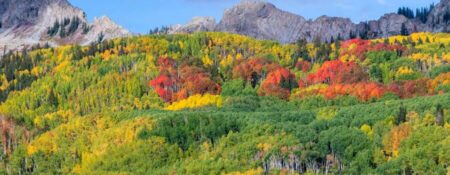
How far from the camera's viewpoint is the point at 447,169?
7849 inches

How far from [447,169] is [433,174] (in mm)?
2560

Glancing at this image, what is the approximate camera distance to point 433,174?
199 m
